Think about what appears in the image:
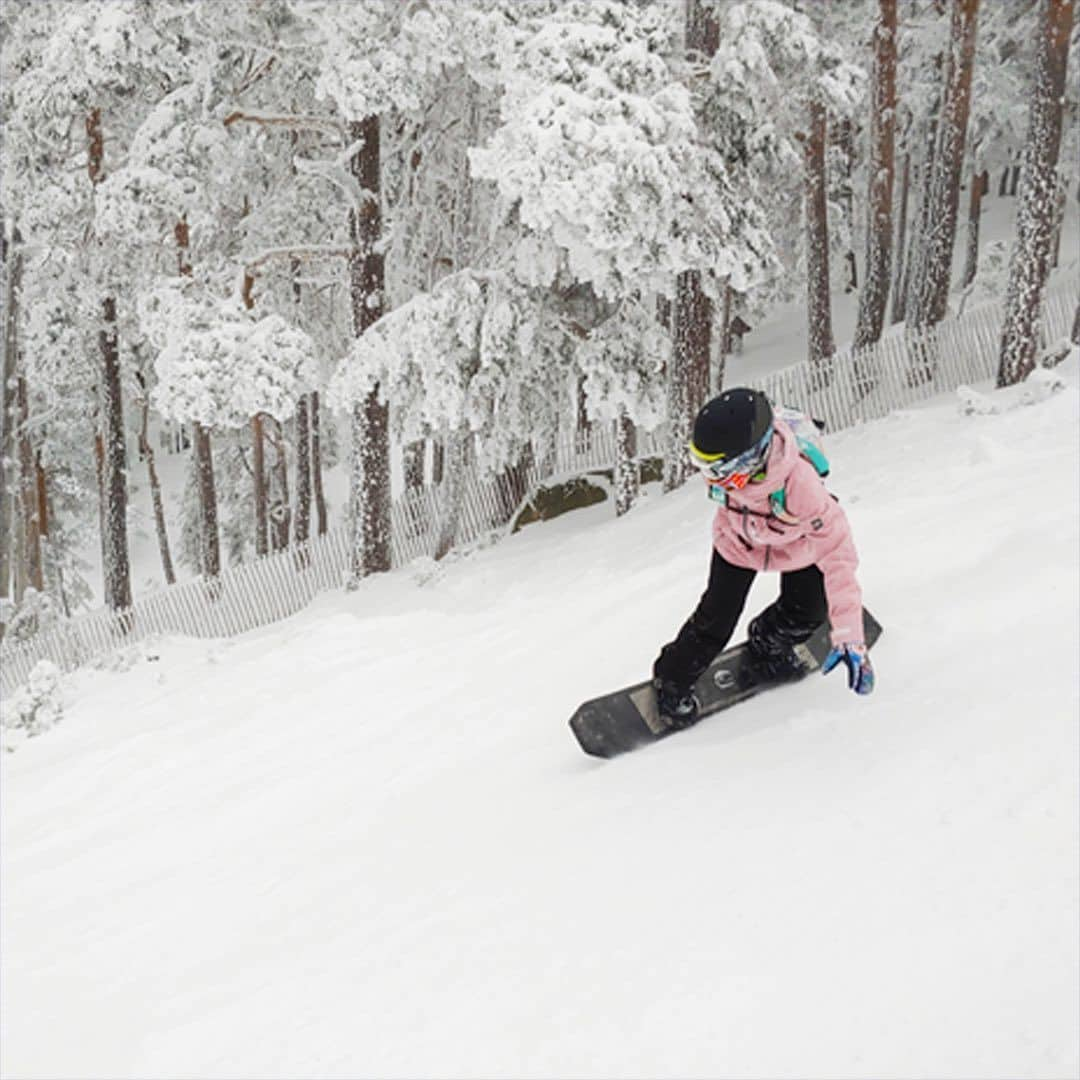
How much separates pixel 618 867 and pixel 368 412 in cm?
984

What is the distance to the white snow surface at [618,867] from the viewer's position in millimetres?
2750

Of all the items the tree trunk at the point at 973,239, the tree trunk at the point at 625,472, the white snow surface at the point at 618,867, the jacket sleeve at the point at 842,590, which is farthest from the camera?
the tree trunk at the point at 973,239

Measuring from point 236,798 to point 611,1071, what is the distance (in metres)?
4.54

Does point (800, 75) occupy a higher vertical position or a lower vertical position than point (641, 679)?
higher

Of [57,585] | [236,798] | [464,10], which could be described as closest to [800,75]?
[464,10]

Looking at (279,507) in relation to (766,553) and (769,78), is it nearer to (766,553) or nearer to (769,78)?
(769,78)

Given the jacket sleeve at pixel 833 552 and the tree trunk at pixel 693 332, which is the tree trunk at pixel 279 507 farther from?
the jacket sleeve at pixel 833 552

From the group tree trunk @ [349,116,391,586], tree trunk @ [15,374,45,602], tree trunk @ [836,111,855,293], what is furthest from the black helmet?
tree trunk @ [836,111,855,293]

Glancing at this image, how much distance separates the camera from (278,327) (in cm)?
A: 1184

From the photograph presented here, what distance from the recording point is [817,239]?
670 inches

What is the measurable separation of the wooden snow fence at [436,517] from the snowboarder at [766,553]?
9963 mm

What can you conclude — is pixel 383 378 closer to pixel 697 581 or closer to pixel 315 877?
pixel 697 581

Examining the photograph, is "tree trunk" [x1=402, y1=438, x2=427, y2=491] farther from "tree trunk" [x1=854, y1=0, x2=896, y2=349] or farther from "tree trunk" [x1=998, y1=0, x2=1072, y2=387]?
"tree trunk" [x1=998, y1=0, x2=1072, y2=387]

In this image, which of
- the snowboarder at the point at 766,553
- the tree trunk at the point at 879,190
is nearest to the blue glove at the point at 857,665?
the snowboarder at the point at 766,553
